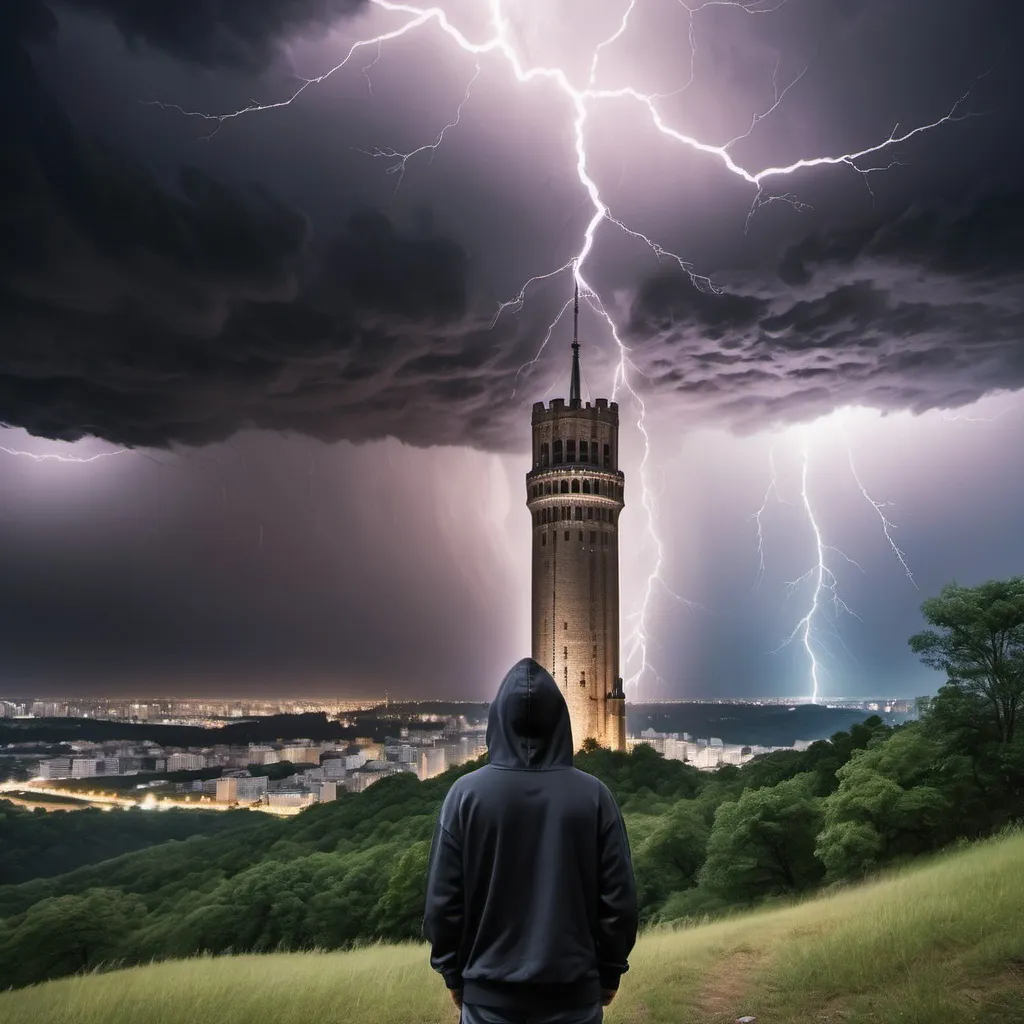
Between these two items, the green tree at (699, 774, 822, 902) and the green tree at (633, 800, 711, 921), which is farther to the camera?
the green tree at (633, 800, 711, 921)

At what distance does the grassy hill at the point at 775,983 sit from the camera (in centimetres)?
604

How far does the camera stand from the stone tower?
42562mm

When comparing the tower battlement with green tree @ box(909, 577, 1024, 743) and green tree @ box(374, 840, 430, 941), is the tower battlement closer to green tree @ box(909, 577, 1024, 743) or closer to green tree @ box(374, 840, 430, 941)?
green tree @ box(374, 840, 430, 941)

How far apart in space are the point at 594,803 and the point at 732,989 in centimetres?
501

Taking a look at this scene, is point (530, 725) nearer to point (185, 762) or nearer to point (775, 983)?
point (775, 983)

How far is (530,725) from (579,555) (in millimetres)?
40381

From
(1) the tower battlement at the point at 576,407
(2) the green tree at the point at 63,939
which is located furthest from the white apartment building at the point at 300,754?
(2) the green tree at the point at 63,939

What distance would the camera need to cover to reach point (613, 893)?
3043 millimetres

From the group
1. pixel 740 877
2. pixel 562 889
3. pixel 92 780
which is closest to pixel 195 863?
pixel 92 780

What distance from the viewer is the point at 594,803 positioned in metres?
3.04

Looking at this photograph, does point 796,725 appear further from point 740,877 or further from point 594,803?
point 594,803

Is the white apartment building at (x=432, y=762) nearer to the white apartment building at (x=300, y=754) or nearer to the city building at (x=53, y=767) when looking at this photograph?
the white apartment building at (x=300, y=754)

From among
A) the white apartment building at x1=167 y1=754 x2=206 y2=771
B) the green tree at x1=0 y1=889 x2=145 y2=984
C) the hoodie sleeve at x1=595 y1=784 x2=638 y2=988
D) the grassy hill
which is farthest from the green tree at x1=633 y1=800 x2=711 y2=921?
the white apartment building at x1=167 y1=754 x2=206 y2=771

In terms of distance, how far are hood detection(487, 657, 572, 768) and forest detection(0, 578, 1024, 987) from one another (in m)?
12.2
